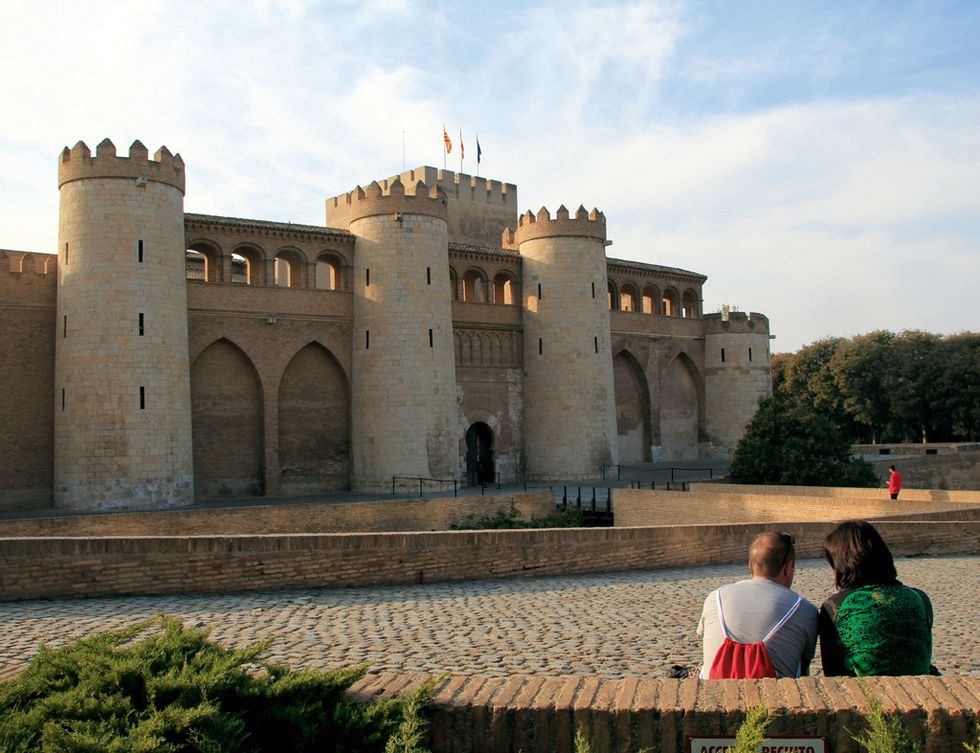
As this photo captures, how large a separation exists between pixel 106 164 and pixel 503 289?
14163 millimetres

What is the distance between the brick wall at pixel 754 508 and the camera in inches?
652

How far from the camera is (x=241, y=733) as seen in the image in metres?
4.31

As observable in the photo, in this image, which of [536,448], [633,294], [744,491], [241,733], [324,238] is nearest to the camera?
[241,733]

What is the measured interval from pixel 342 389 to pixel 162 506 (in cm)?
682

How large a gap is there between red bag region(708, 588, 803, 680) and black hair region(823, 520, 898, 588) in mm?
242

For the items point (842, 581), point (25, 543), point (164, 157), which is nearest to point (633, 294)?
point (164, 157)

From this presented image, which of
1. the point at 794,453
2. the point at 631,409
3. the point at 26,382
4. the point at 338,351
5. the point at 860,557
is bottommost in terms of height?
the point at 860,557

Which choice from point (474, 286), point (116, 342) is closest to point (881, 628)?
point (116, 342)

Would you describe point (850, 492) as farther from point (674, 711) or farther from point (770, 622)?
point (674, 711)

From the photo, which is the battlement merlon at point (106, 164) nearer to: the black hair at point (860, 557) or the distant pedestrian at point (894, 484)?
the distant pedestrian at point (894, 484)

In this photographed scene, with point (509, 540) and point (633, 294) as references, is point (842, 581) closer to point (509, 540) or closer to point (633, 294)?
point (509, 540)

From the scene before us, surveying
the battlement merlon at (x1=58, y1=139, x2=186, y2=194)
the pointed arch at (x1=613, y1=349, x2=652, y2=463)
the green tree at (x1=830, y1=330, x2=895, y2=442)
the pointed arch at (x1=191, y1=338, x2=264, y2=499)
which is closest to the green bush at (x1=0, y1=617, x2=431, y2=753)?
the battlement merlon at (x1=58, y1=139, x2=186, y2=194)

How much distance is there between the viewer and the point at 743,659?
4488 mm

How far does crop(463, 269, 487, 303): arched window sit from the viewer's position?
31.4m
